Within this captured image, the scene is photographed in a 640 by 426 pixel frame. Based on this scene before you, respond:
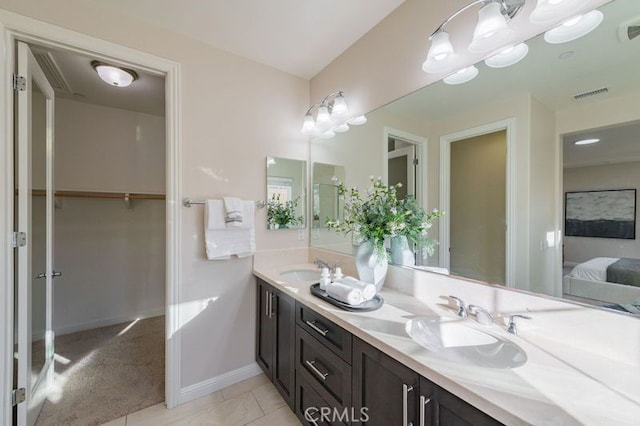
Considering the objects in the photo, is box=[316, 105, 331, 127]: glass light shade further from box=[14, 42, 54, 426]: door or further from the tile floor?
the tile floor

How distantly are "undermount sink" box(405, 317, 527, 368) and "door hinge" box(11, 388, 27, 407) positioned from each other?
210 cm

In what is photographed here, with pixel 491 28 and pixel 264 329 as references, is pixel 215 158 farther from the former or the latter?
pixel 491 28

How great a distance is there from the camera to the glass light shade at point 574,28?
927 mm

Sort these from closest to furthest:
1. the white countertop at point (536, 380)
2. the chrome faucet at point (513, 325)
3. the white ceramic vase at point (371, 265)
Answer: the white countertop at point (536, 380), the chrome faucet at point (513, 325), the white ceramic vase at point (371, 265)

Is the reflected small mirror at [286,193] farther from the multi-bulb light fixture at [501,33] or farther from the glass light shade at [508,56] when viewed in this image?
the glass light shade at [508,56]

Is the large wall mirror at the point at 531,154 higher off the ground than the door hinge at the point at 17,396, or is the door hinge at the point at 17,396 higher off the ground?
the large wall mirror at the point at 531,154

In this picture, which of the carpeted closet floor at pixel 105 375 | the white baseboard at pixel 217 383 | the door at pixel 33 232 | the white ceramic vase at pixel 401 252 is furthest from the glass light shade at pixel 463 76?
the carpeted closet floor at pixel 105 375

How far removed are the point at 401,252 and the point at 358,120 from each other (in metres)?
1.00

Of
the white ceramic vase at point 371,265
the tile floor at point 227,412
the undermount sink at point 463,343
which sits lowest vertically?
the tile floor at point 227,412

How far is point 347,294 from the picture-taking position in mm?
1290

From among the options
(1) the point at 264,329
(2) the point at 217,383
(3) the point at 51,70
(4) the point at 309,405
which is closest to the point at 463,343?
(4) the point at 309,405

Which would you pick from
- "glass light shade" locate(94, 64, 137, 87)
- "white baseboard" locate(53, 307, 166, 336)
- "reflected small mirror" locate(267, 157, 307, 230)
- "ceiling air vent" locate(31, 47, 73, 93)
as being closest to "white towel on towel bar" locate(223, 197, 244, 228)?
"reflected small mirror" locate(267, 157, 307, 230)

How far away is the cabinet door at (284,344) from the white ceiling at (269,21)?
1.75 m

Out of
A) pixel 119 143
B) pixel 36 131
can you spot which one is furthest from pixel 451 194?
pixel 119 143
